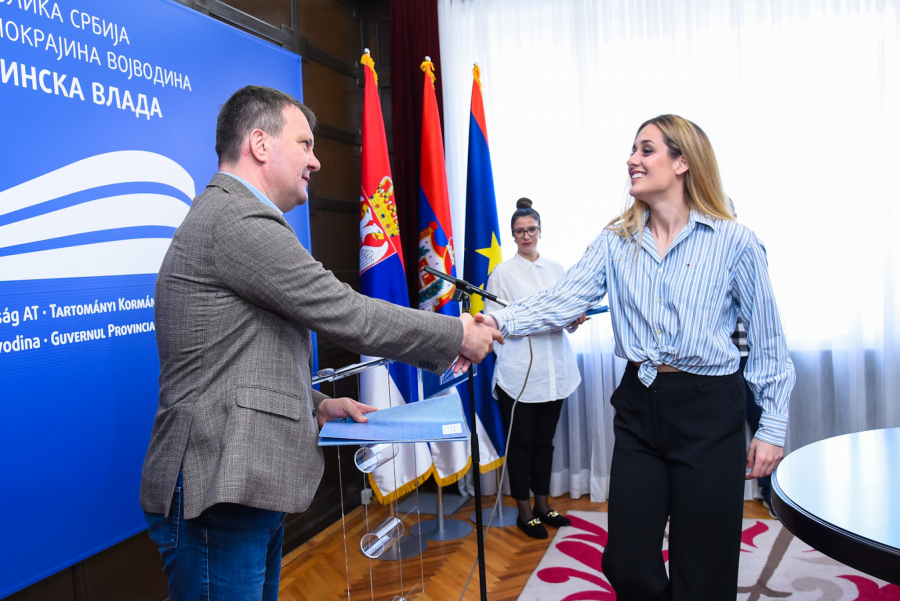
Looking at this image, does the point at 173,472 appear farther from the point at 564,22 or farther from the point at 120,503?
the point at 564,22

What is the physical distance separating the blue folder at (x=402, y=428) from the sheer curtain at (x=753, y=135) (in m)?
2.42

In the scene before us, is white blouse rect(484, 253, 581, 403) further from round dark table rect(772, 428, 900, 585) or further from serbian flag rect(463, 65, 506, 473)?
round dark table rect(772, 428, 900, 585)

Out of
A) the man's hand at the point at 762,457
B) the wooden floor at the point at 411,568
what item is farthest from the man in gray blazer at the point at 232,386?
the wooden floor at the point at 411,568

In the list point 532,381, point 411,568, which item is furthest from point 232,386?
point 532,381

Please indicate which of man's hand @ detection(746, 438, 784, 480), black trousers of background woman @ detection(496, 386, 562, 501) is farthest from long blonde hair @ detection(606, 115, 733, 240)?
black trousers of background woman @ detection(496, 386, 562, 501)

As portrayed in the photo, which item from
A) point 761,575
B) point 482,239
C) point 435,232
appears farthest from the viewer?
point 482,239

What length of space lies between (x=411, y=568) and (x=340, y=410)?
67.8 inches

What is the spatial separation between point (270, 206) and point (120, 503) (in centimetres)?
138

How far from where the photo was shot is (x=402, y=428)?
4.16 ft

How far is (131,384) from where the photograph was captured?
6.82 feet

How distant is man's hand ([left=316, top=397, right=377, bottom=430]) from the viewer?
139 centimetres

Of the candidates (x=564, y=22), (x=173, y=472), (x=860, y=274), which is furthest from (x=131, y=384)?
(x=860, y=274)

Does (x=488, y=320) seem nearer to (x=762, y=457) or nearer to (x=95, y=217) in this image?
(x=762, y=457)

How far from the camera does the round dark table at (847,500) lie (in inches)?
39.3
